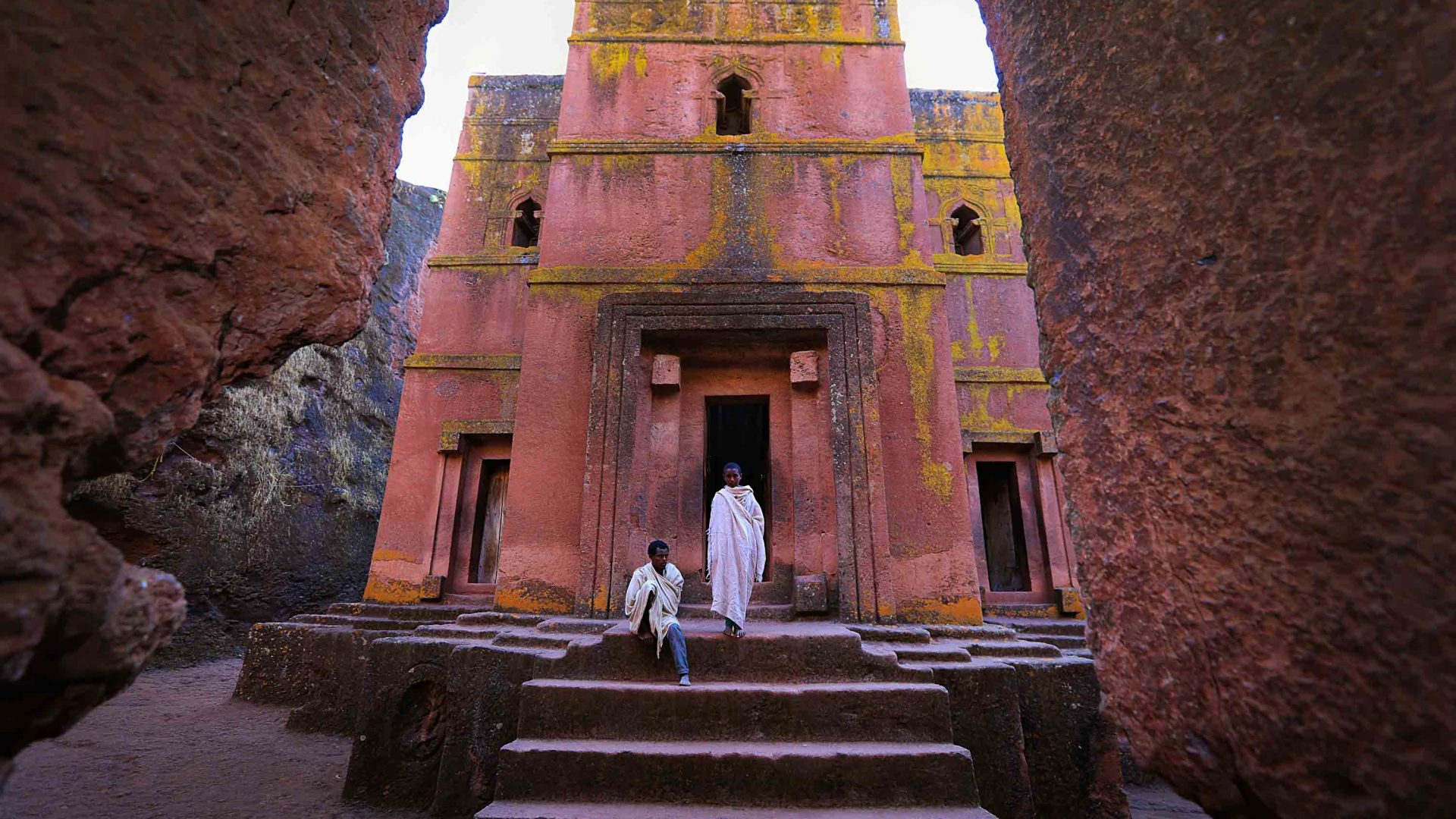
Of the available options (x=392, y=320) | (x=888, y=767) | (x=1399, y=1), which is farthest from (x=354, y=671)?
(x=392, y=320)

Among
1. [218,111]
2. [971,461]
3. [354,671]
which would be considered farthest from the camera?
[971,461]

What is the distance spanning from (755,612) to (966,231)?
7.75 m

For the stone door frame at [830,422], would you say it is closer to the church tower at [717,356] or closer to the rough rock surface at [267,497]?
the church tower at [717,356]

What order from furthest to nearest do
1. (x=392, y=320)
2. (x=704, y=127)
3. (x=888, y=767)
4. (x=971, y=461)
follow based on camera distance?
(x=392, y=320) < (x=971, y=461) < (x=704, y=127) < (x=888, y=767)

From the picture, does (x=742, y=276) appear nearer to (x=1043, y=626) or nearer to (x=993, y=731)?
(x=993, y=731)

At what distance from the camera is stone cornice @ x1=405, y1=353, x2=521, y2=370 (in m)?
8.83

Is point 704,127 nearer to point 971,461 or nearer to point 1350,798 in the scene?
point 971,461

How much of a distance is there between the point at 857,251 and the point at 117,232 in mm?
6426

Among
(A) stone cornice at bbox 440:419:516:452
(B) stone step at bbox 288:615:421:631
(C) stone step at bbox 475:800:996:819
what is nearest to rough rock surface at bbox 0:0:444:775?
(C) stone step at bbox 475:800:996:819

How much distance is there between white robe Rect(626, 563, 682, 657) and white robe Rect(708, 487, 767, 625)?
0.34 metres

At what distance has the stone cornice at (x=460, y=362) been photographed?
348 inches

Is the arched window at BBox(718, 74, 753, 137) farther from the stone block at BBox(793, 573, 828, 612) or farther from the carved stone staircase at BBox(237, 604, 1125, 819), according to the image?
the carved stone staircase at BBox(237, 604, 1125, 819)

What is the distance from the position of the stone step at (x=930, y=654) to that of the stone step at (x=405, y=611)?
186 inches

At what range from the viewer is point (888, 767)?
357cm
